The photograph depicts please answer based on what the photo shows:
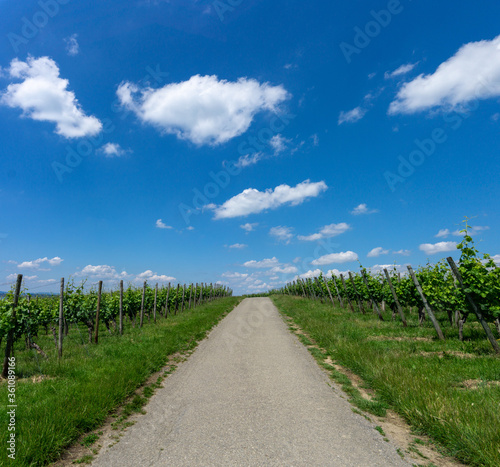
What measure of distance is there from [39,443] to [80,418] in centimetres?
75

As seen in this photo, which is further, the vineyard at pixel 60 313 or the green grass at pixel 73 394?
the vineyard at pixel 60 313

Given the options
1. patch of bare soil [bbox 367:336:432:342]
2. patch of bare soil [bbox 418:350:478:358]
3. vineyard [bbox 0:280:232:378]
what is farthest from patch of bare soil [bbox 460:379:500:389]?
vineyard [bbox 0:280:232:378]

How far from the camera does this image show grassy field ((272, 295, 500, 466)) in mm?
3856

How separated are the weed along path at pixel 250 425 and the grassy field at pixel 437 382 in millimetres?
808

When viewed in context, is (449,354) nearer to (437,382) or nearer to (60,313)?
(437,382)

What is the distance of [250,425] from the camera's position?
459cm

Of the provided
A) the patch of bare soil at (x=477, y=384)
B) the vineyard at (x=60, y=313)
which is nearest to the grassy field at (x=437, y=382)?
the patch of bare soil at (x=477, y=384)

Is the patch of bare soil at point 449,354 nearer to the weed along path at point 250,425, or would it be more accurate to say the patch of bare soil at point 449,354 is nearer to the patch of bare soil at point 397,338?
the patch of bare soil at point 397,338

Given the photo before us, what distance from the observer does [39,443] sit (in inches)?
156

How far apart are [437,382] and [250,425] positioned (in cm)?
376

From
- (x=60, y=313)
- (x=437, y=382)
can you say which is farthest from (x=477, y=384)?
(x=60, y=313)

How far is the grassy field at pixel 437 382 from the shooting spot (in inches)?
152

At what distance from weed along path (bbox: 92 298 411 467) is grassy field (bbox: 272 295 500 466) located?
808 millimetres

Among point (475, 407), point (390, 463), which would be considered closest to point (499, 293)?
point (475, 407)
